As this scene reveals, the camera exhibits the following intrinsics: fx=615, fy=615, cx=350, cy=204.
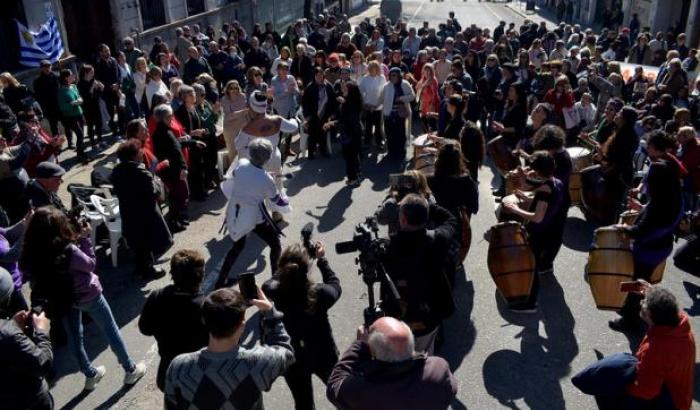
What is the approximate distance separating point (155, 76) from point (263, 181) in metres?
5.90

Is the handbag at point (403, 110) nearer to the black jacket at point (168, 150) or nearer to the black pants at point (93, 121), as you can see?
the black jacket at point (168, 150)

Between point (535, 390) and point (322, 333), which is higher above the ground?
point (322, 333)

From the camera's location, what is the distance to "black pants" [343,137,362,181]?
9.84 meters

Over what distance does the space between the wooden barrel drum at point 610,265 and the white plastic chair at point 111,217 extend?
5263 mm

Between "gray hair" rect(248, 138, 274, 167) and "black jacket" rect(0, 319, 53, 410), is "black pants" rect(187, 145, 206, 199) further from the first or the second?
"black jacket" rect(0, 319, 53, 410)

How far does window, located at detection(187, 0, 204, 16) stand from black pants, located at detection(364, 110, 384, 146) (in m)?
14.1

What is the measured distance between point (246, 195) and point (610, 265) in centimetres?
352

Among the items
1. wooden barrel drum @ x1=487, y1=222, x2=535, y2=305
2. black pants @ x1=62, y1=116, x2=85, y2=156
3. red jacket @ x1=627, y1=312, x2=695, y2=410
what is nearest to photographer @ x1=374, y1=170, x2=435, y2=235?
wooden barrel drum @ x1=487, y1=222, x2=535, y2=305

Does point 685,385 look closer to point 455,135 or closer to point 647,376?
point 647,376

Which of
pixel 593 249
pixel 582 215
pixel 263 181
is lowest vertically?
pixel 582 215

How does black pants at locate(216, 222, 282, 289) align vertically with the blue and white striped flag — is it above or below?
below

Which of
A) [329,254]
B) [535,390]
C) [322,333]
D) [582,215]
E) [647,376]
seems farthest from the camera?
[582,215]

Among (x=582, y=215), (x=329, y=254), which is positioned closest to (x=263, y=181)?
(x=329, y=254)

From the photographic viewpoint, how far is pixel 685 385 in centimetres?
371
